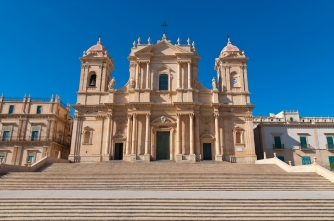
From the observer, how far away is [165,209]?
1018cm

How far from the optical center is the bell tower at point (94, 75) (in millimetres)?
28828

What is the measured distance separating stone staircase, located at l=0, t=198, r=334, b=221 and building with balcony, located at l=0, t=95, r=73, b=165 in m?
22.7

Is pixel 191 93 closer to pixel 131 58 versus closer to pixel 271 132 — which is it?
pixel 131 58

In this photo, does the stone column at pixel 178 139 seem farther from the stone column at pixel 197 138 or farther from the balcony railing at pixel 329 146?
the balcony railing at pixel 329 146

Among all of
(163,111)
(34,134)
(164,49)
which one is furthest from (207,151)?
(34,134)

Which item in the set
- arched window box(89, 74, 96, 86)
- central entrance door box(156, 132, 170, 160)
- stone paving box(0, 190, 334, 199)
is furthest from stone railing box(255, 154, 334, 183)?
arched window box(89, 74, 96, 86)

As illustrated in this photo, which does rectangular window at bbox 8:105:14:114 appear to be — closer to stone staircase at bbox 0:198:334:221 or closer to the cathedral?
the cathedral

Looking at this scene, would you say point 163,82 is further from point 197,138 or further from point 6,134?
point 6,134

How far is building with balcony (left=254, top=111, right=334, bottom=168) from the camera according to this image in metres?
30.3

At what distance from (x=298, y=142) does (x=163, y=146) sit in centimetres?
1632

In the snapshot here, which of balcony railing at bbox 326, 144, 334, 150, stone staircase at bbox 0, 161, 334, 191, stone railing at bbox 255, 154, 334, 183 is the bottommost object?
stone staircase at bbox 0, 161, 334, 191

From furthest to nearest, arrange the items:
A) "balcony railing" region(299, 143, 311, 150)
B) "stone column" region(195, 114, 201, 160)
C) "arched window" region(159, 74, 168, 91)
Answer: "balcony railing" region(299, 143, 311, 150) → "arched window" region(159, 74, 168, 91) → "stone column" region(195, 114, 201, 160)

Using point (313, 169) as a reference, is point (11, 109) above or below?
above

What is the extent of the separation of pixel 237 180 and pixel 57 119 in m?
25.7
